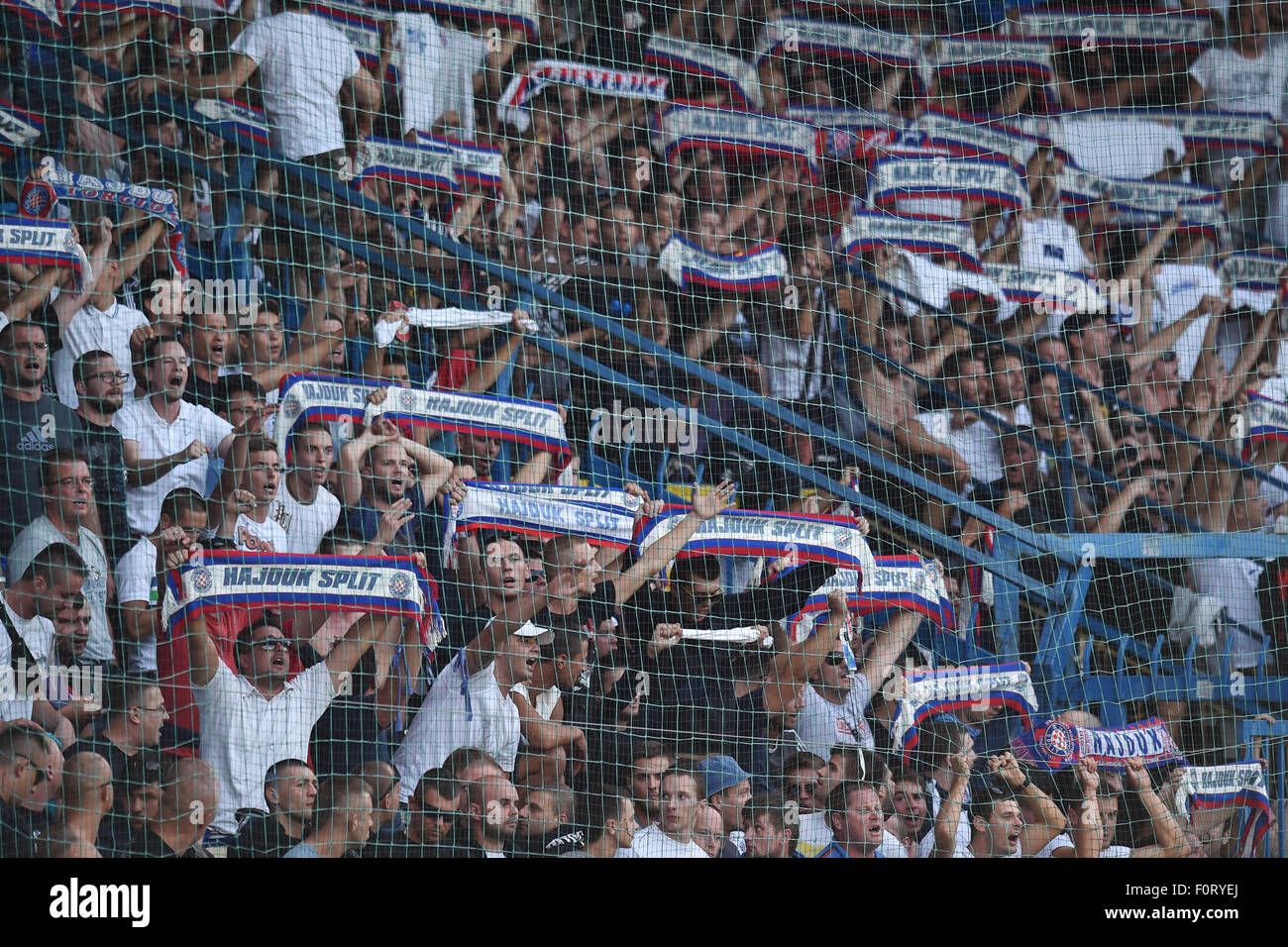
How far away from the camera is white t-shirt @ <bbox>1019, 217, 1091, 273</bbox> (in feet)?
17.1

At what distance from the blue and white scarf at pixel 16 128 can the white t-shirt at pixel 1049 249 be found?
3637 millimetres

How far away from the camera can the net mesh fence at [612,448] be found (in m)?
3.83

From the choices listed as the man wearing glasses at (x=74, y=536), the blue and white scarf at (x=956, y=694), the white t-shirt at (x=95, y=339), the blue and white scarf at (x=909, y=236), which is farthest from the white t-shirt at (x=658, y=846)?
the blue and white scarf at (x=909, y=236)

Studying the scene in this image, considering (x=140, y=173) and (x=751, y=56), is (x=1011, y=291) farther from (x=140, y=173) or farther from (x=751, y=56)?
(x=140, y=173)

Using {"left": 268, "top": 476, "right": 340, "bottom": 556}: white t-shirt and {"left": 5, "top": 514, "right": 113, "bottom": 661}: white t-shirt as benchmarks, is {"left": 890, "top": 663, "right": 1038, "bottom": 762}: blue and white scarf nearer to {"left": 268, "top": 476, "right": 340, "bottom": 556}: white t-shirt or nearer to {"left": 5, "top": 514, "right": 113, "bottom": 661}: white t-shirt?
{"left": 268, "top": 476, "right": 340, "bottom": 556}: white t-shirt

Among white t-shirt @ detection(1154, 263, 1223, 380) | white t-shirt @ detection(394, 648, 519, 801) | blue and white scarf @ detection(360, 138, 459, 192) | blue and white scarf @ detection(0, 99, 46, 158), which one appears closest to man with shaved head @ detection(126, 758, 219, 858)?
white t-shirt @ detection(394, 648, 519, 801)

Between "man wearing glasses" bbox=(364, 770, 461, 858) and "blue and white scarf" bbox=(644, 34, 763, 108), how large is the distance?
285 centimetres

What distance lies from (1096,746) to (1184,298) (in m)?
1.98

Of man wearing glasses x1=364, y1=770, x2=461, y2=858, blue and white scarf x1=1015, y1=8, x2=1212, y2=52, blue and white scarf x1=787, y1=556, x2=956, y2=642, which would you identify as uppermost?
blue and white scarf x1=1015, y1=8, x2=1212, y2=52

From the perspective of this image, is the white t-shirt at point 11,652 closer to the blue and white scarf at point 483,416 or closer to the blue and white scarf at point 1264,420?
the blue and white scarf at point 483,416

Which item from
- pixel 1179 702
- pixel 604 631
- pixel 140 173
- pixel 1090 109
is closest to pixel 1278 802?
pixel 1179 702

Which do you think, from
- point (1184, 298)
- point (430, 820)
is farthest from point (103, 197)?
point (1184, 298)

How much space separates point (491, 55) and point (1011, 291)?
87.0 inches
